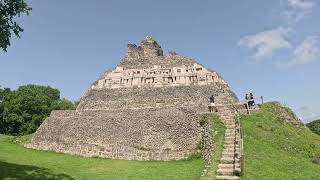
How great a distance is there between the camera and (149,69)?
41594 millimetres

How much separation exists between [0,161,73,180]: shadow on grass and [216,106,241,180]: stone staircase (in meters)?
8.14

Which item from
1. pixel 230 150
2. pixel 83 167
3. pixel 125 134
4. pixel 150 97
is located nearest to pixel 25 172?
pixel 83 167

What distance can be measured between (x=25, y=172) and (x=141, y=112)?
1283 cm

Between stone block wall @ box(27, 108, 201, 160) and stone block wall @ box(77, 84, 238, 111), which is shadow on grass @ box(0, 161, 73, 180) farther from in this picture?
stone block wall @ box(77, 84, 238, 111)

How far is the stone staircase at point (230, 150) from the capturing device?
18.8m

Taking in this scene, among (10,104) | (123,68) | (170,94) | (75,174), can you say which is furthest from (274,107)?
(10,104)

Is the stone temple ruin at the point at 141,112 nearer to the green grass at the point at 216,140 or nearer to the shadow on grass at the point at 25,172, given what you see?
the green grass at the point at 216,140

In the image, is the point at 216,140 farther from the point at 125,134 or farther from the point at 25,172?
the point at 25,172

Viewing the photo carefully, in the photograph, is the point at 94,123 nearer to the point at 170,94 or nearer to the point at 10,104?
the point at 170,94

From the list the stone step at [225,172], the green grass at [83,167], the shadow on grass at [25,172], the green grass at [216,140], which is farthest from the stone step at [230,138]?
the shadow on grass at [25,172]

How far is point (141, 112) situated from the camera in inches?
1265

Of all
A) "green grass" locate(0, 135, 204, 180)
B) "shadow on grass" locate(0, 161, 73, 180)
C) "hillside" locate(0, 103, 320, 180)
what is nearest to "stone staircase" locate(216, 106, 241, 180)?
"hillside" locate(0, 103, 320, 180)

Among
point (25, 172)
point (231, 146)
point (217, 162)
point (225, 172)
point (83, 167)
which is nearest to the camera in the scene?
point (225, 172)

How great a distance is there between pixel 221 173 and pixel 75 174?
8442 mm
